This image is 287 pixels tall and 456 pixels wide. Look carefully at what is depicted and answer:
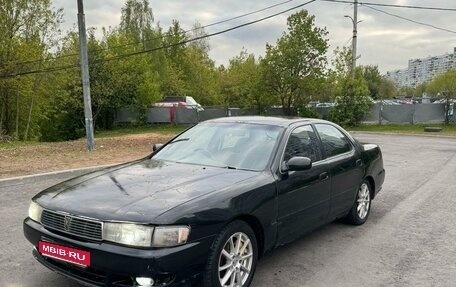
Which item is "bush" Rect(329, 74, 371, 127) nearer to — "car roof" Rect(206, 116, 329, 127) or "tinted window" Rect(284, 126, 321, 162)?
"car roof" Rect(206, 116, 329, 127)

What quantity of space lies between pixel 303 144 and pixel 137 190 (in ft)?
6.62

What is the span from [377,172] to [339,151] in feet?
4.24

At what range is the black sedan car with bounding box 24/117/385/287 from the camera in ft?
9.91

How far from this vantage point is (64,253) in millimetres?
3227

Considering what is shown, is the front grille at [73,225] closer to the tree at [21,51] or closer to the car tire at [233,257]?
the car tire at [233,257]

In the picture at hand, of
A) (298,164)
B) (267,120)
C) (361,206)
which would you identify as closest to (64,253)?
(298,164)

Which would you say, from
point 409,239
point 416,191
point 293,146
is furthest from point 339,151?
point 416,191

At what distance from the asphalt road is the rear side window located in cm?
104

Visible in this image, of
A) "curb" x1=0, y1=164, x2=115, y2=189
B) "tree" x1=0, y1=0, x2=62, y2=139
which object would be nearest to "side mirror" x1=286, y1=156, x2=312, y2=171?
"curb" x1=0, y1=164, x2=115, y2=189

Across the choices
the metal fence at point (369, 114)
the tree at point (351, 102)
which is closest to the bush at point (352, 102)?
the tree at point (351, 102)

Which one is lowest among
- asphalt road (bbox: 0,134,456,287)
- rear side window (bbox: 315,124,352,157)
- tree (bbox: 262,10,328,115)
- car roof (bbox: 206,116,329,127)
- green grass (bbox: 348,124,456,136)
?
asphalt road (bbox: 0,134,456,287)

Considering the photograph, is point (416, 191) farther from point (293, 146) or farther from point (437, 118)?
point (437, 118)

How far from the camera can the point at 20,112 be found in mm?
26625

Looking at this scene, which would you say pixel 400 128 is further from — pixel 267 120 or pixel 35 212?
pixel 35 212
